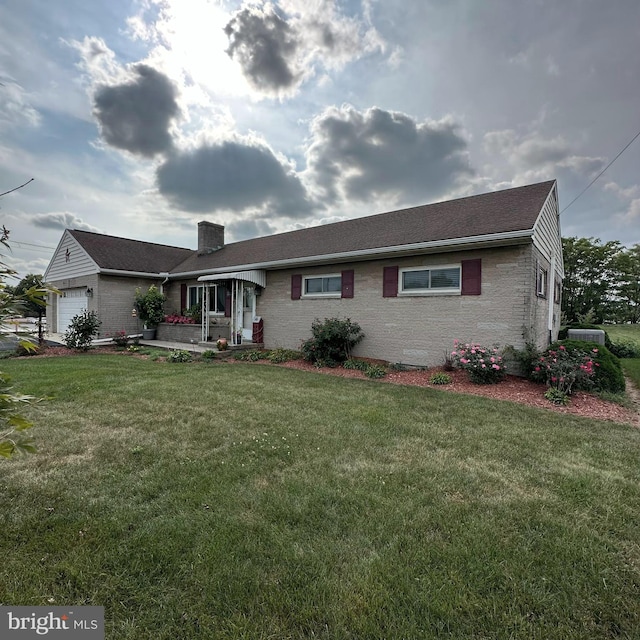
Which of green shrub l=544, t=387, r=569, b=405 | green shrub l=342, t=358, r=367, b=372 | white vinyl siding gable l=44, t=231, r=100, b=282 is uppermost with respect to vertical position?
white vinyl siding gable l=44, t=231, r=100, b=282

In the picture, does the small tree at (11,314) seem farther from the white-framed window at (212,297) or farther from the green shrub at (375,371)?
the white-framed window at (212,297)

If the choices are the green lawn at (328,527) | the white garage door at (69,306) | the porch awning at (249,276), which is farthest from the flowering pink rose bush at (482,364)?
the white garage door at (69,306)

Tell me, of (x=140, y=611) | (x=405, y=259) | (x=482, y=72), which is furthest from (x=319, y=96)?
(x=140, y=611)

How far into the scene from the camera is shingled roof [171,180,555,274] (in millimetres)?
8039

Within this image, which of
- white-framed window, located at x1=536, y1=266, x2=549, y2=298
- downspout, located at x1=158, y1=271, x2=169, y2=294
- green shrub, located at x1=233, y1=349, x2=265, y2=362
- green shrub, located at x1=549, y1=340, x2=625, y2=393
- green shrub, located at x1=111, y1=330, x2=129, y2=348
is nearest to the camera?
green shrub, located at x1=549, y1=340, x2=625, y2=393

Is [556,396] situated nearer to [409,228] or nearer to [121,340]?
[409,228]

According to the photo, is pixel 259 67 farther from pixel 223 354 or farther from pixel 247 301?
pixel 223 354

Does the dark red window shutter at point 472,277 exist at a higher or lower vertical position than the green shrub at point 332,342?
higher

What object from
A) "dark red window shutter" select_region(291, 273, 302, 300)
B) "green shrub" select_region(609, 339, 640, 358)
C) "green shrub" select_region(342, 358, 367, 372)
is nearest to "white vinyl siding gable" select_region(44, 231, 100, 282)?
"dark red window shutter" select_region(291, 273, 302, 300)

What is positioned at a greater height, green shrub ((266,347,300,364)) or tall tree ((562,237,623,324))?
tall tree ((562,237,623,324))

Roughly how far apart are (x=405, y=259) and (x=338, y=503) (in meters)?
7.49

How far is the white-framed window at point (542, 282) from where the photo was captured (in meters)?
8.61

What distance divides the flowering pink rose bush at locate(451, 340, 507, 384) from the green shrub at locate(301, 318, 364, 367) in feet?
10.2

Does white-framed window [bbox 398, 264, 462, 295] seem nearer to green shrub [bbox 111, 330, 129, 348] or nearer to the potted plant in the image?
the potted plant
